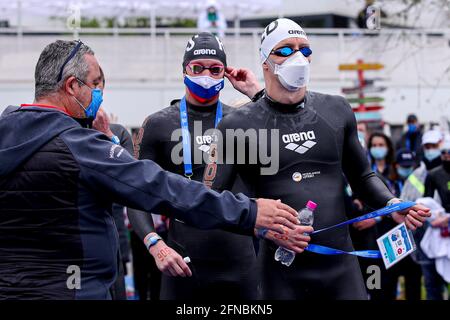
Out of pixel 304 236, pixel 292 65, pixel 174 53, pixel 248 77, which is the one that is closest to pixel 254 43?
pixel 174 53

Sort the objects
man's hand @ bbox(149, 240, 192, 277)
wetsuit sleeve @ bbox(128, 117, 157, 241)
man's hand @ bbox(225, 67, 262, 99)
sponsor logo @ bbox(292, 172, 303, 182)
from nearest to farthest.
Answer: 1. sponsor logo @ bbox(292, 172, 303, 182)
2. man's hand @ bbox(149, 240, 192, 277)
3. wetsuit sleeve @ bbox(128, 117, 157, 241)
4. man's hand @ bbox(225, 67, 262, 99)

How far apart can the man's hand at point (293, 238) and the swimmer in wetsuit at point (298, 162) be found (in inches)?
40.3

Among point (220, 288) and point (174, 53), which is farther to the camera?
point (174, 53)

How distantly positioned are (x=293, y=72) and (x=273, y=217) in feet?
5.26

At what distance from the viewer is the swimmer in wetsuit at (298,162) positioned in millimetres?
5039

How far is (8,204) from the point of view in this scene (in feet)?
12.6

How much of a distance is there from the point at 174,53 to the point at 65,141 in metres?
13.9

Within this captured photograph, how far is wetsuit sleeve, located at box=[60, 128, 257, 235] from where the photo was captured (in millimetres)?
3770

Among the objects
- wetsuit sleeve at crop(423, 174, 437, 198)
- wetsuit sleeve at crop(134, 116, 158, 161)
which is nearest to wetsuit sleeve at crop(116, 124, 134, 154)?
wetsuit sleeve at crop(134, 116, 158, 161)

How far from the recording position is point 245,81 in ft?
20.8

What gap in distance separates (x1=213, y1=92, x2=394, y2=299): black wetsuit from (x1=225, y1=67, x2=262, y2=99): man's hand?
976mm

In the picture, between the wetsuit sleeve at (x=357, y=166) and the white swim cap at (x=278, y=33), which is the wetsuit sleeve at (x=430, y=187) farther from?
the white swim cap at (x=278, y=33)

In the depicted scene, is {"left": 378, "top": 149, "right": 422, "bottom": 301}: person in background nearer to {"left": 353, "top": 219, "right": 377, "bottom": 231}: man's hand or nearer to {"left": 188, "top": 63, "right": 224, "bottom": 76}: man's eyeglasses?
{"left": 353, "top": 219, "right": 377, "bottom": 231}: man's hand
